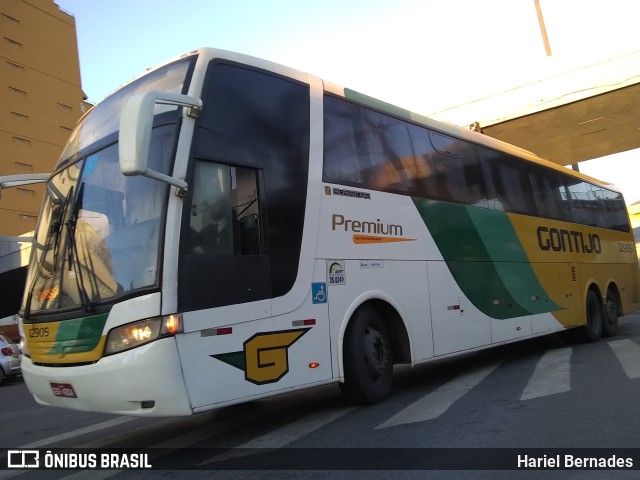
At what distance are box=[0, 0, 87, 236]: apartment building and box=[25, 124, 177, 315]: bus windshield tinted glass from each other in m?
52.0

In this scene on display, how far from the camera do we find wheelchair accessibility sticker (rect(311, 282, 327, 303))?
552cm

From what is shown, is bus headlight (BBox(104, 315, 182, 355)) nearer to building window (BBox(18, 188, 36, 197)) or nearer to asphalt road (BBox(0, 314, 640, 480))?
asphalt road (BBox(0, 314, 640, 480))

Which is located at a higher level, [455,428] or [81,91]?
[81,91]

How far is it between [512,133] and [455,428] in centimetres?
1600

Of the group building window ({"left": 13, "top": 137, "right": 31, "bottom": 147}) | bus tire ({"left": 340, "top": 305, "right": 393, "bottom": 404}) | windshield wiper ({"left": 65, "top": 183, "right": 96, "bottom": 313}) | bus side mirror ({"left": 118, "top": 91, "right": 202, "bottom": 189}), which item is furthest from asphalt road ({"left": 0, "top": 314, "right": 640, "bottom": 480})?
building window ({"left": 13, "top": 137, "right": 31, "bottom": 147})

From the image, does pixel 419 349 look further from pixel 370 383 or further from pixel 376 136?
pixel 376 136

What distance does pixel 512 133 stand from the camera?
19000mm

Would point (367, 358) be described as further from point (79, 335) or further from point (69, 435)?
point (69, 435)

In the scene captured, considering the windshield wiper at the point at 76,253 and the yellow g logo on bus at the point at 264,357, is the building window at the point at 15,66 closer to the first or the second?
the windshield wiper at the point at 76,253

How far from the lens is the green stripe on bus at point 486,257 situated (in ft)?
25.7

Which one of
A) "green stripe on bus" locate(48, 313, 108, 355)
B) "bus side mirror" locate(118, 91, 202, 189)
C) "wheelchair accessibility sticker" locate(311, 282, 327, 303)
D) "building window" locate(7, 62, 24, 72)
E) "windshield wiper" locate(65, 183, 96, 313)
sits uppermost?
"building window" locate(7, 62, 24, 72)

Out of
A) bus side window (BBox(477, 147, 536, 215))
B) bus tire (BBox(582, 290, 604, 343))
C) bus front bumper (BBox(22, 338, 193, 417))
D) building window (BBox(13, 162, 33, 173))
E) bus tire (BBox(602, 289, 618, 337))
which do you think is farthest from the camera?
building window (BBox(13, 162, 33, 173))

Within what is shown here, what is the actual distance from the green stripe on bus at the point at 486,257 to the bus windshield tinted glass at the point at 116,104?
363 centimetres

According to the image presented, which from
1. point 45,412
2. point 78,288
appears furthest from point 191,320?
point 45,412
